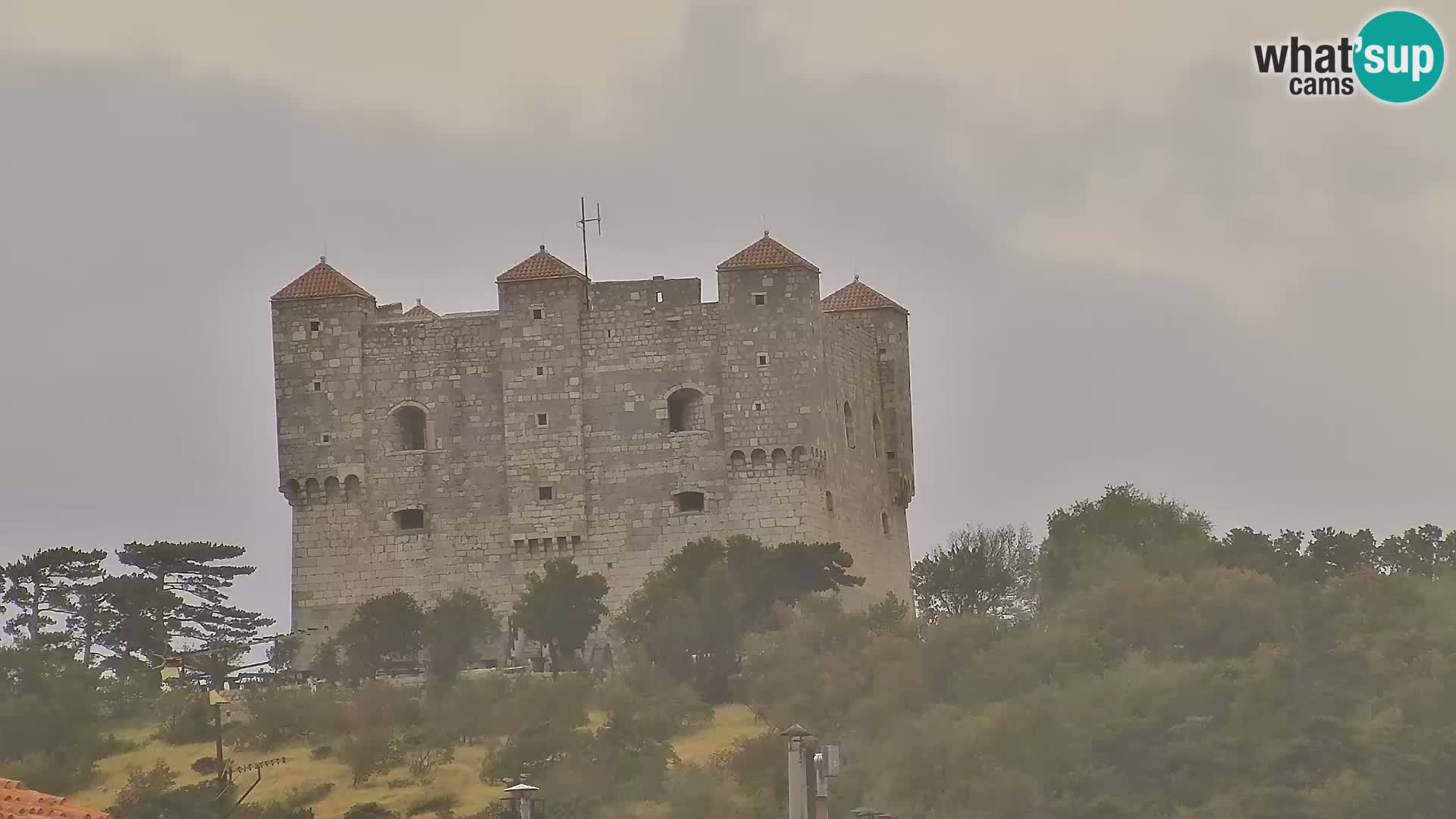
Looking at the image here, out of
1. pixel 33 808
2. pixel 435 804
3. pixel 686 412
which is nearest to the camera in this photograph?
pixel 33 808

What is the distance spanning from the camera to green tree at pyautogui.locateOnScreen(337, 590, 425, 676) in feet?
274

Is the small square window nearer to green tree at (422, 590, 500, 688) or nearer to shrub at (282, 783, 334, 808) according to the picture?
green tree at (422, 590, 500, 688)

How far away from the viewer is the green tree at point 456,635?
82688mm

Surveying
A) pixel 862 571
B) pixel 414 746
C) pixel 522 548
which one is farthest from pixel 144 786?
pixel 862 571

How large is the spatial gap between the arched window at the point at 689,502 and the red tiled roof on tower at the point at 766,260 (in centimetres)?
475

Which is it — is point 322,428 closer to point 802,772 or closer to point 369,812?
point 369,812

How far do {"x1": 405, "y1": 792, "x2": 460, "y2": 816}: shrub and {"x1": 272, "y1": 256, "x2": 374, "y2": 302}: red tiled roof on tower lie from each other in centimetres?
1531

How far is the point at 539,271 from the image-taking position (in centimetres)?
A: 8519

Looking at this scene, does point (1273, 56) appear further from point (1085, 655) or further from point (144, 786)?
point (144, 786)

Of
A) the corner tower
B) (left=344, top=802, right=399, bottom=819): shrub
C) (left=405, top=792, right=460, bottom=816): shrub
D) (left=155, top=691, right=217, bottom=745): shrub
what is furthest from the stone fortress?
(left=344, top=802, right=399, bottom=819): shrub

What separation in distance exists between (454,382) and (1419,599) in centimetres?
2073

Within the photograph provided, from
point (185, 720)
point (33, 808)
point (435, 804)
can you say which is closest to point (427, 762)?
point (435, 804)

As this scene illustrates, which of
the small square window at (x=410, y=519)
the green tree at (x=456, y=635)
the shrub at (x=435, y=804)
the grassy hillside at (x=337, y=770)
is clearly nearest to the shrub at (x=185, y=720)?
the grassy hillside at (x=337, y=770)

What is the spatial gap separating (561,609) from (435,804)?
943 centimetres
